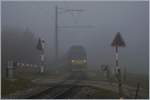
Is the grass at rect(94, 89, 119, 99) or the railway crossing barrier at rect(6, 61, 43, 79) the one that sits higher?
the railway crossing barrier at rect(6, 61, 43, 79)

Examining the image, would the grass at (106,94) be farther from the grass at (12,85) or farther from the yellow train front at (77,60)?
the yellow train front at (77,60)

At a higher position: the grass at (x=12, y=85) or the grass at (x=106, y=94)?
the grass at (x=12, y=85)

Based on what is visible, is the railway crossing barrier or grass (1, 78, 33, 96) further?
the railway crossing barrier

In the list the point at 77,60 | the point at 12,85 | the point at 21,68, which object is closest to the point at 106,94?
the point at 12,85

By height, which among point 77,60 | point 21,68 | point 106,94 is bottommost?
point 106,94

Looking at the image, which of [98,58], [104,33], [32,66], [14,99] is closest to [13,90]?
[14,99]

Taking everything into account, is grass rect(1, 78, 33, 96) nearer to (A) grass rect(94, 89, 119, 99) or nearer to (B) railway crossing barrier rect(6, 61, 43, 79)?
(B) railway crossing barrier rect(6, 61, 43, 79)

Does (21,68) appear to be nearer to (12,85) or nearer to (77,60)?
(77,60)

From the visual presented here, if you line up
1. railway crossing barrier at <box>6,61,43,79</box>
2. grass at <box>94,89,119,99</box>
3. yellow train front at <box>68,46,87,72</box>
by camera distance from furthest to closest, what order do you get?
yellow train front at <box>68,46,87,72</box>
railway crossing barrier at <box>6,61,43,79</box>
grass at <box>94,89,119,99</box>

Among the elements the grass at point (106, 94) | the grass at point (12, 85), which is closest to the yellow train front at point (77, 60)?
the grass at point (12, 85)

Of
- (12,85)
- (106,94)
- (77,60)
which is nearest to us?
(106,94)

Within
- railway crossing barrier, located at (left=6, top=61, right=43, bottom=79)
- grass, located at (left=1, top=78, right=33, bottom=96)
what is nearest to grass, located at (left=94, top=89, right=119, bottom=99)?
grass, located at (left=1, top=78, right=33, bottom=96)

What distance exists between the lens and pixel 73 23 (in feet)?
127

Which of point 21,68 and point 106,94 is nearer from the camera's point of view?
point 106,94
